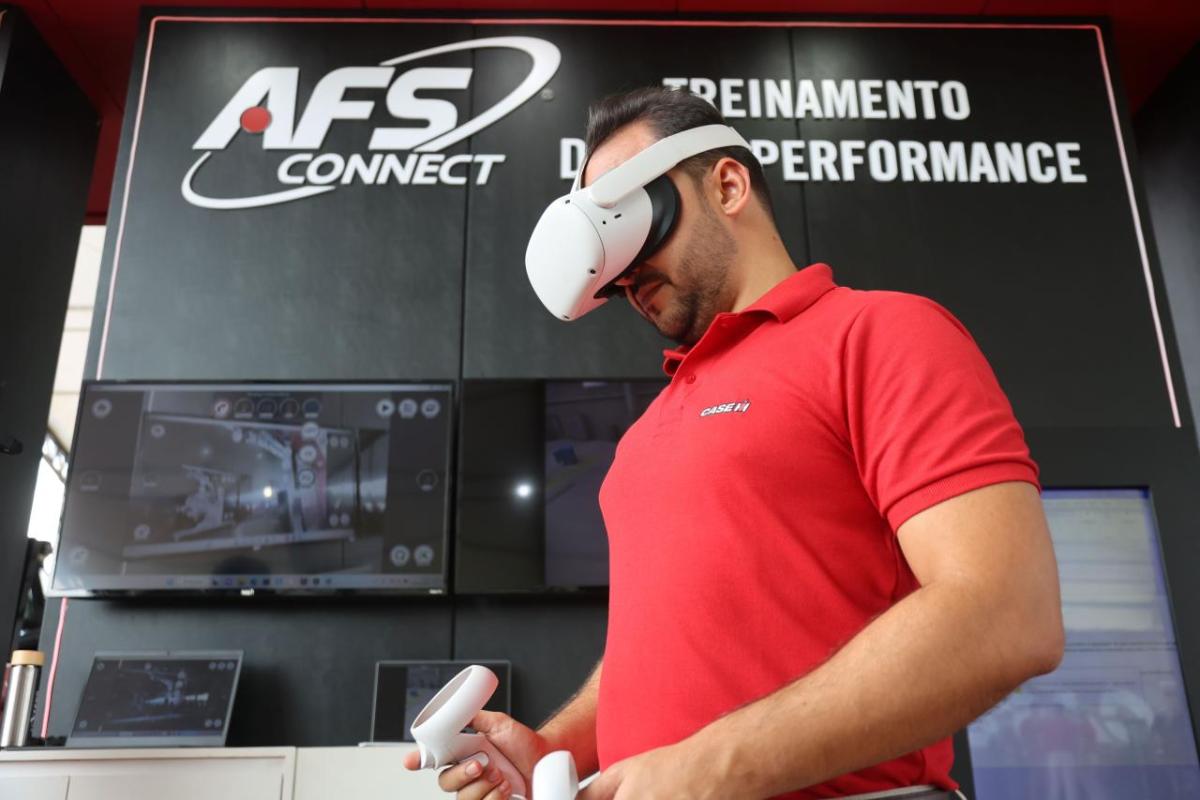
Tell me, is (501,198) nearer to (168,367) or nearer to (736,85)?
(736,85)

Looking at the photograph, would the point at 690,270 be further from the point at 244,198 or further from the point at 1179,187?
the point at 1179,187

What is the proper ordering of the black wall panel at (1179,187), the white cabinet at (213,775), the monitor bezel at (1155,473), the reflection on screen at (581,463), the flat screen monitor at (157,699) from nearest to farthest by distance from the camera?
the white cabinet at (213,775), the flat screen monitor at (157,699), the reflection on screen at (581,463), the monitor bezel at (1155,473), the black wall panel at (1179,187)

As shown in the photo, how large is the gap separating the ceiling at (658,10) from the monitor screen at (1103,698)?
1.77 meters

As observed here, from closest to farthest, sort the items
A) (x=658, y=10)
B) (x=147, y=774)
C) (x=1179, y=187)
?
(x=147, y=774) < (x=658, y=10) < (x=1179, y=187)

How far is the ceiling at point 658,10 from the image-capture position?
3.45 meters

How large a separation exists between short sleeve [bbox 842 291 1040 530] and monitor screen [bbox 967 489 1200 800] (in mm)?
2043

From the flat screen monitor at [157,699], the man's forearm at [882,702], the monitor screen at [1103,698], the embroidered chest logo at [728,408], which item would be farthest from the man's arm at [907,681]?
the monitor screen at [1103,698]

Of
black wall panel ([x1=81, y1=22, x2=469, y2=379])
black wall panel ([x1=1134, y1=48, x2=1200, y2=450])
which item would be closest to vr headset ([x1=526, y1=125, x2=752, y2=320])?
black wall panel ([x1=81, y1=22, x2=469, y2=379])

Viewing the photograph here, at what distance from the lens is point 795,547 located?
1.02 m

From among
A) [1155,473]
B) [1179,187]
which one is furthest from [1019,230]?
[1179,187]

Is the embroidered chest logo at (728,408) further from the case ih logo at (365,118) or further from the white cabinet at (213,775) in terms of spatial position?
the case ih logo at (365,118)

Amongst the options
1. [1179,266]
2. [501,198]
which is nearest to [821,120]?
[501,198]

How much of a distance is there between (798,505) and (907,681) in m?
0.26

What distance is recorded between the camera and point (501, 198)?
127 inches
